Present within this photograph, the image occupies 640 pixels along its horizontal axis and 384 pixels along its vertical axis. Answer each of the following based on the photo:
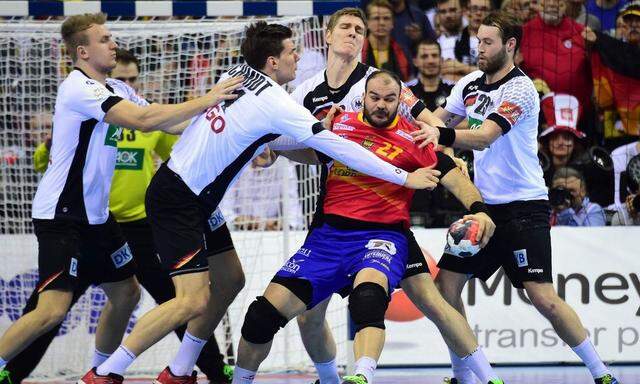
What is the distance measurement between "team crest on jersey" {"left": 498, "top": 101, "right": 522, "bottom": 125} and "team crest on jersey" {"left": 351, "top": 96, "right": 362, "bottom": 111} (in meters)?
0.93

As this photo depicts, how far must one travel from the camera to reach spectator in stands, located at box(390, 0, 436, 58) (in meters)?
11.6

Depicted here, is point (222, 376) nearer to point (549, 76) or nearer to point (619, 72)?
point (549, 76)

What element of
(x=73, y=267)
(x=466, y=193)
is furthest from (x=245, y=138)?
(x=73, y=267)

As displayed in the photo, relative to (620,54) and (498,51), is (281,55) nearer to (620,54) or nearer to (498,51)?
(498,51)

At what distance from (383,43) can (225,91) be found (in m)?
4.64

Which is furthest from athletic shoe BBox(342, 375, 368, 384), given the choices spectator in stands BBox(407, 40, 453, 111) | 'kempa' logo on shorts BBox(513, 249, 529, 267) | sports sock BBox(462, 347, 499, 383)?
spectator in stands BBox(407, 40, 453, 111)

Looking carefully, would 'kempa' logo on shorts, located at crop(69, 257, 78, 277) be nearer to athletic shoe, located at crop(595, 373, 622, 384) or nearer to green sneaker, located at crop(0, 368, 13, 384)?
green sneaker, located at crop(0, 368, 13, 384)

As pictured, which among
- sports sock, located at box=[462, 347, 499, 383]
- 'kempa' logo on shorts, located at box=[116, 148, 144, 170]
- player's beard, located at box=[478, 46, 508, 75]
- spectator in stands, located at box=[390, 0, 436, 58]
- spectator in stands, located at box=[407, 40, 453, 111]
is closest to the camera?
sports sock, located at box=[462, 347, 499, 383]

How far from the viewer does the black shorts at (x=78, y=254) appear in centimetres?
732

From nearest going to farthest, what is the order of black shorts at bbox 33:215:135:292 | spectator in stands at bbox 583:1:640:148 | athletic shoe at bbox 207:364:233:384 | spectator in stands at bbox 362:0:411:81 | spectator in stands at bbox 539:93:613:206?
black shorts at bbox 33:215:135:292 → athletic shoe at bbox 207:364:233:384 → spectator in stands at bbox 539:93:613:206 → spectator in stands at bbox 583:1:640:148 → spectator in stands at bbox 362:0:411:81

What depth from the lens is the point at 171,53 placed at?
32.3ft

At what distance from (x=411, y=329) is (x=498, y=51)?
3.14 metres

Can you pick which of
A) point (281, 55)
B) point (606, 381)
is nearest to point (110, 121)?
point (281, 55)

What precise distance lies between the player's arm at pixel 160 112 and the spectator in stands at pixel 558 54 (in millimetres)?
5049
